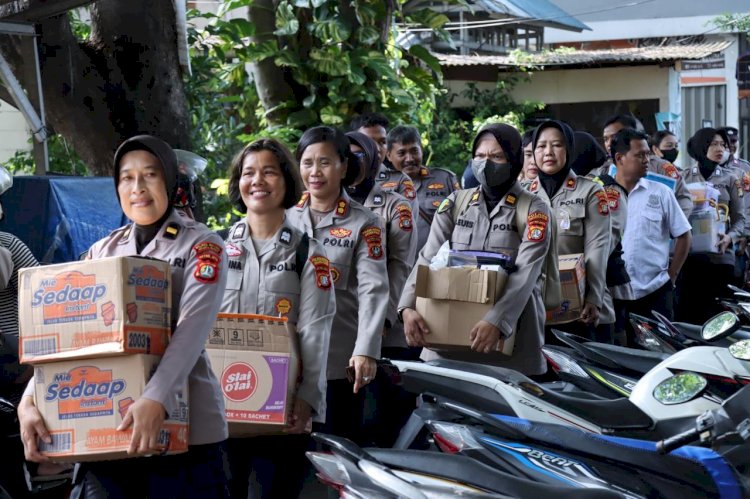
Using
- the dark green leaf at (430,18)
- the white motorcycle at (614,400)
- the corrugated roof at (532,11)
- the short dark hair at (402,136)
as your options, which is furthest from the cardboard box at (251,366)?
the corrugated roof at (532,11)

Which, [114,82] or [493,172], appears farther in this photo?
[114,82]

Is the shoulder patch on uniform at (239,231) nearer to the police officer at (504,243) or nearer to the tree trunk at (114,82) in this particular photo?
the police officer at (504,243)

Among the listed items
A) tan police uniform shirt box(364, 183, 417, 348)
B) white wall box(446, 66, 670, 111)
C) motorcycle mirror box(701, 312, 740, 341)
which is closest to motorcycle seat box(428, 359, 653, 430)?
motorcycle mirror box(701, 312, 740, 341)

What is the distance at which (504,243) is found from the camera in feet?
18.7

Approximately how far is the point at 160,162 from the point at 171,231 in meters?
0.22

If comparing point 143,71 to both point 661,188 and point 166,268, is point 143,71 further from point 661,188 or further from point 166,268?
point 166,268

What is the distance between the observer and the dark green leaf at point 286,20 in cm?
959

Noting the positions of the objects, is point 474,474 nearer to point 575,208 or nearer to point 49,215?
point 575,208

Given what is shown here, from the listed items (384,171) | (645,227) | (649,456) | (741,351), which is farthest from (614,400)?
(645,227)

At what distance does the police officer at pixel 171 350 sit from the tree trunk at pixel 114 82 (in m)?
4.22

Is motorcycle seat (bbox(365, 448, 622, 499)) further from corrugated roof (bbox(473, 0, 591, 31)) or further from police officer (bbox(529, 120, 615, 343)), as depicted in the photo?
corrugated roof (bbox(473, 0, 591, 31))

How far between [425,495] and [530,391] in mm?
1300

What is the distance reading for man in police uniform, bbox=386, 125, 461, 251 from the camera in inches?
331

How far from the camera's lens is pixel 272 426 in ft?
14.1
